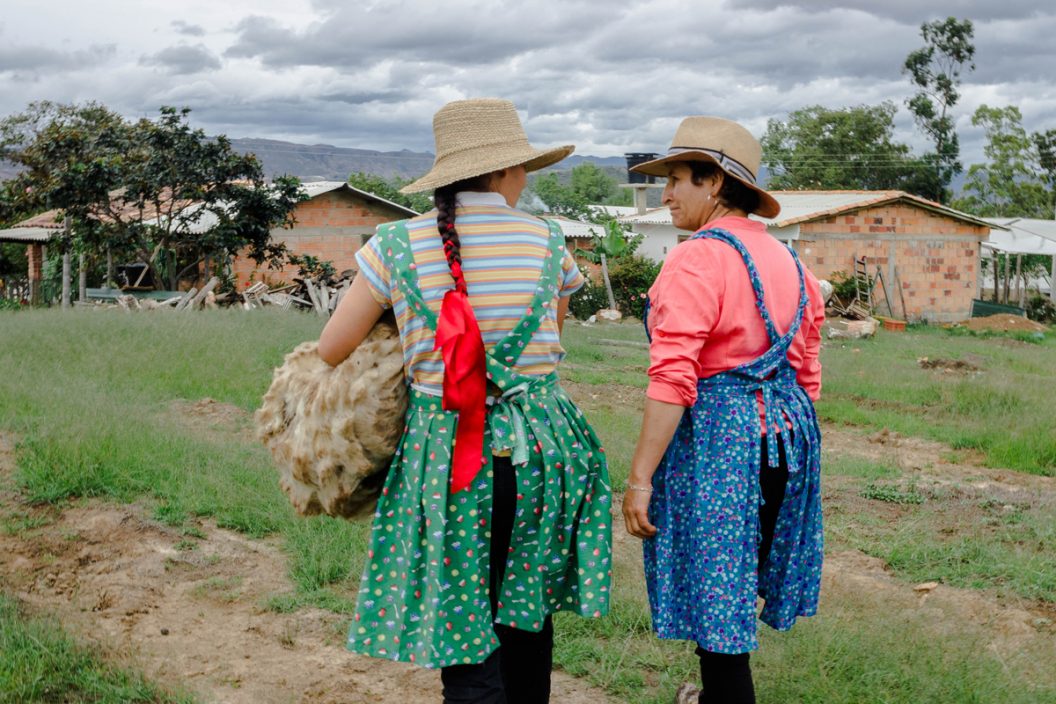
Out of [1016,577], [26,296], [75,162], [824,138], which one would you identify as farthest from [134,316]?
[824,138]

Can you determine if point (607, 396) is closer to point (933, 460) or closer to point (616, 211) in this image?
point (933, 460)

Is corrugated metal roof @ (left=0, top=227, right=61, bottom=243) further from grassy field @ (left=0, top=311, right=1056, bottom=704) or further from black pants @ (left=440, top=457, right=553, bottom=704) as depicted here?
black pants @ (left=440, top=457, right=553, bottom=704)

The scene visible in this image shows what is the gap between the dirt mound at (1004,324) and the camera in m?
23.2

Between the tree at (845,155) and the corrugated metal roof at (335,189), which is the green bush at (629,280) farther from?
the tree at (845,155)

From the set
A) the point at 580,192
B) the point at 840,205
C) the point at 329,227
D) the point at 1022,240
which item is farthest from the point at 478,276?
the point at 580,192

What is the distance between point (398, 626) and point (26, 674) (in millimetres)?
1450

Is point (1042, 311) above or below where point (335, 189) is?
below

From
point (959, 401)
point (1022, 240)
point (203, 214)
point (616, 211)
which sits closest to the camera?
point (959, 401)

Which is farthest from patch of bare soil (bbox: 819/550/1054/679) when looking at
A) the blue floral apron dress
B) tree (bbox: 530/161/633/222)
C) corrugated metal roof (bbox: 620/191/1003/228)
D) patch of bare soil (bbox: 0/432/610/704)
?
tree (bbox: 530/161/633/222)

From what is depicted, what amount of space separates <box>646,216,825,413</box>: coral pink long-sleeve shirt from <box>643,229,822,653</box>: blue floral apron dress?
3 cm

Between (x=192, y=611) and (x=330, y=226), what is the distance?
20776mm

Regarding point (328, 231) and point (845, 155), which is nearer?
point (328, 231)

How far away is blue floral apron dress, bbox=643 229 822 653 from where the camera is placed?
100 inches

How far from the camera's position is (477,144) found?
260 cm
